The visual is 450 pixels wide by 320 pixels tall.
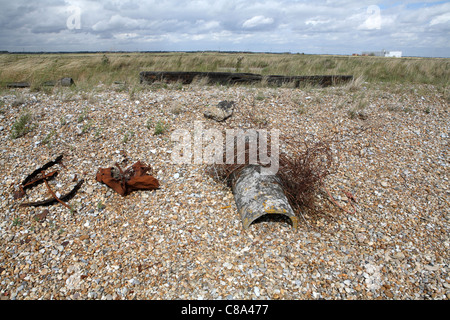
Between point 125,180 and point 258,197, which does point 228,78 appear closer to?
point 125,180

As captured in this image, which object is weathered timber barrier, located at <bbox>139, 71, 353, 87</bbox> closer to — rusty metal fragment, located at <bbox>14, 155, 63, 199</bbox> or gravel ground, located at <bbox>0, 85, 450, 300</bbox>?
gravel ground, located at <bbox>0, 85, 450, 300</bbox>

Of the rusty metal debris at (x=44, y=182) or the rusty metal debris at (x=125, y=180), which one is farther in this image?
the rusty metal debris at (x=125, y=180)

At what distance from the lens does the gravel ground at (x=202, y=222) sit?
109 inches

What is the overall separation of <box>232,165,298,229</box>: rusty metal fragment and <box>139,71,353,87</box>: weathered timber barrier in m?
5.47

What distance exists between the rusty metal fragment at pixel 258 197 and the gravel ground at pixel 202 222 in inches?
9.1

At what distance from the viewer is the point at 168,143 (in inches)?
203

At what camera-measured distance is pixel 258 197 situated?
10.8ft

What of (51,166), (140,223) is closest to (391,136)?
(140,223)

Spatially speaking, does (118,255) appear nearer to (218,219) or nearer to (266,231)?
(218,219)

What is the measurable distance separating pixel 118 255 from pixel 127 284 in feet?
1.43

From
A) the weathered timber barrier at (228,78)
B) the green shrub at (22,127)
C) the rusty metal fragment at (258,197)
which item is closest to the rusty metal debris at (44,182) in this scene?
the green shrub at (22,127)

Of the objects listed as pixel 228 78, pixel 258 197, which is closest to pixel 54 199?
pixel 258 197

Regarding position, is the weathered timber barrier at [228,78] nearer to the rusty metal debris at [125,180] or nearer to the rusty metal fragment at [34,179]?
the rusty metal fragment at [34,179]

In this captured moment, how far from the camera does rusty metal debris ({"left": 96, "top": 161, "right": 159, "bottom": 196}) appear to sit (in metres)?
4.00
